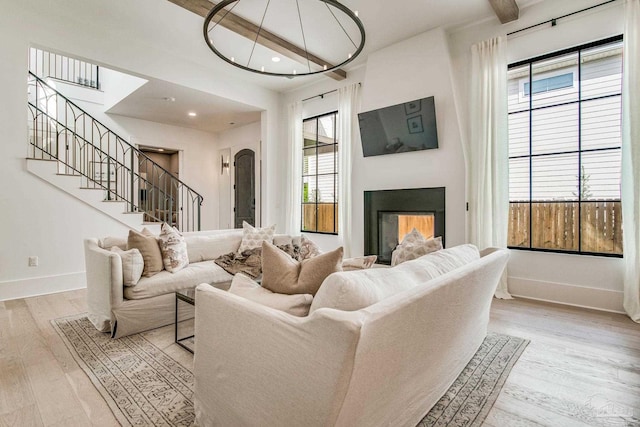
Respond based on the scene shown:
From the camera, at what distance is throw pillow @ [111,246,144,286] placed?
269cm

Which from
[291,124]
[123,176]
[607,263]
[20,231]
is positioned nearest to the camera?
[607,263]

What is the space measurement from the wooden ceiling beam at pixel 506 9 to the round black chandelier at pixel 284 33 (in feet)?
4.85

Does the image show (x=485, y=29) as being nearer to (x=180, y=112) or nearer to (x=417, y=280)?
(x=417, y=280)

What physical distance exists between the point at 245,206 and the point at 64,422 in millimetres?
5995

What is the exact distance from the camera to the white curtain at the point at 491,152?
373 cm

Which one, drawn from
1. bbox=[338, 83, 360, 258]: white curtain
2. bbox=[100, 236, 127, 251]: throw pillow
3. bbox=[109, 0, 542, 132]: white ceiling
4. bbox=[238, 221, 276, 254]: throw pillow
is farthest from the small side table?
bbox=[109, 0, 542, 132]: white ceiling

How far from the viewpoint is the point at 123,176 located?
6848 millimetres

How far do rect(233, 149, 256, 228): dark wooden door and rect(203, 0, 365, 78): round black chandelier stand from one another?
254 cm

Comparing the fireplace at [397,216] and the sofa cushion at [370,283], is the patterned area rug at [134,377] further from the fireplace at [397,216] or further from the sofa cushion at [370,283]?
the fireplace at [397,216]

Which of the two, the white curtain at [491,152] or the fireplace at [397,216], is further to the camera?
the fireplace at [397,216]

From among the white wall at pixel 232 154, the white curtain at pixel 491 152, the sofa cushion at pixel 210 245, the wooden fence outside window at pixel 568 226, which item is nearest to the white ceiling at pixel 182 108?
the white wall at pixel 232 154

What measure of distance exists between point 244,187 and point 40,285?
13.8ft

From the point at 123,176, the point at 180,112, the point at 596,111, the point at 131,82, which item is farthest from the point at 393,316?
the point at 123,176

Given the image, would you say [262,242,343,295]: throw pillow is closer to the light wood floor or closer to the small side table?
the small side table
